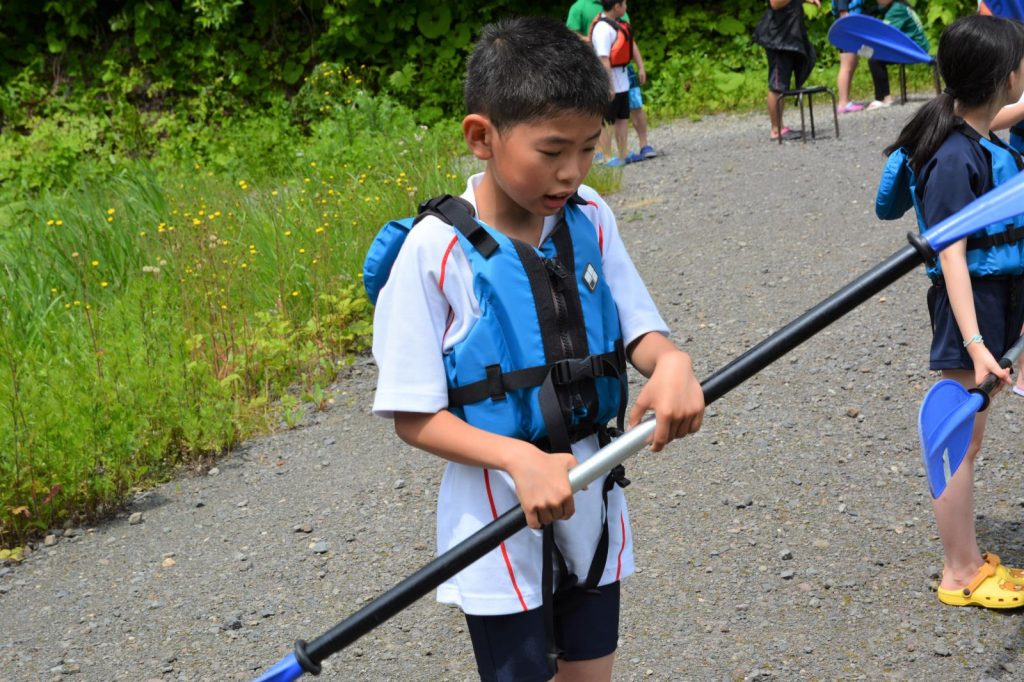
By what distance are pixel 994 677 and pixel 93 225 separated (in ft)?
18.5

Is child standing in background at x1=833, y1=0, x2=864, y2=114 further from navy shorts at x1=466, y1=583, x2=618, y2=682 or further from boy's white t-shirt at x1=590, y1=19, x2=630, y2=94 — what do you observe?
navy shorts at x1=466, y1=583, x2=618, y2=682

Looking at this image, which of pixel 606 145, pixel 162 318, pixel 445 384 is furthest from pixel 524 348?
pixel 606 145

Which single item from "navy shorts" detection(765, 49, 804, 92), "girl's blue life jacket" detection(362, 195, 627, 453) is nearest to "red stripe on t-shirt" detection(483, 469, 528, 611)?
"girl's blue life jacket" detection(362, 195, 627, 453)

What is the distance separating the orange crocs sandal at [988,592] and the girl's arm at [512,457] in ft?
6.36

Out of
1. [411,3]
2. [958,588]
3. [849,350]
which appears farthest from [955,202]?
[411,3]

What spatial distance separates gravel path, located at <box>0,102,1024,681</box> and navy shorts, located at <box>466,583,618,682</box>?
1.20m

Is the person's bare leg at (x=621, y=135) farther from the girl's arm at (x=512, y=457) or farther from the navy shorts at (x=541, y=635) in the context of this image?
the girl's arm at (x=512, y=457)

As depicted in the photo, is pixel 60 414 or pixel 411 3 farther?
pixel 411 3

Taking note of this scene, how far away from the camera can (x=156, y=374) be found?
507cm

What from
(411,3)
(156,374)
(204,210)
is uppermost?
(411,3)

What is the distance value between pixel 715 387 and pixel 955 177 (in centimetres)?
148

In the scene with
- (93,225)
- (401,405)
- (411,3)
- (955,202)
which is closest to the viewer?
(401,405)

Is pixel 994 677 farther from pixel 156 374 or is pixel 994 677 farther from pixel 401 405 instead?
Answer: pixel 156 374

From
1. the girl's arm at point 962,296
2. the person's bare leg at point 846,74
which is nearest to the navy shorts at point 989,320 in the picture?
the girl's arm at point 962,296
